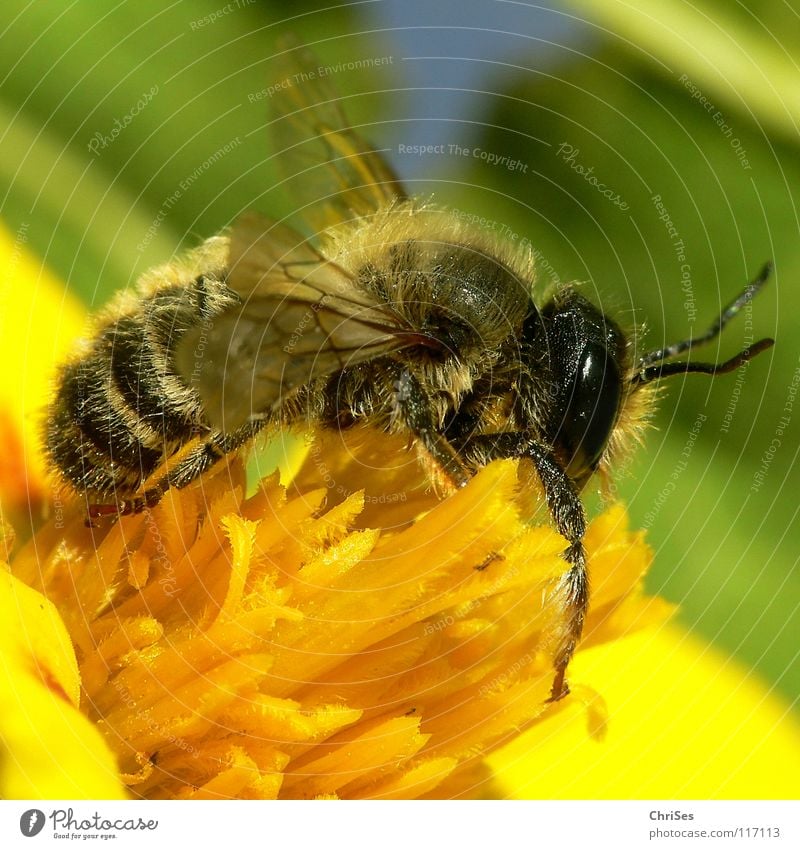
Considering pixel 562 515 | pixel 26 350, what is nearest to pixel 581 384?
pixel 562 515

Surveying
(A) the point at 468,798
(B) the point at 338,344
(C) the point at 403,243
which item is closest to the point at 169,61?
(C) the point at 403,243

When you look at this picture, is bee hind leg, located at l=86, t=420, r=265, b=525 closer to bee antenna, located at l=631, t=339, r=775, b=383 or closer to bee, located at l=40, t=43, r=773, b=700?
bee, located at l=40, t=43, r=773, b=700

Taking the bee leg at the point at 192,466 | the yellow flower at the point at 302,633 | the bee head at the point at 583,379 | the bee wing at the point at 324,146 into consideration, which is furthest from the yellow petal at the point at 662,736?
the bee wing at the point at 324,146

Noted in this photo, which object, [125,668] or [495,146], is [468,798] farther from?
[495,146]

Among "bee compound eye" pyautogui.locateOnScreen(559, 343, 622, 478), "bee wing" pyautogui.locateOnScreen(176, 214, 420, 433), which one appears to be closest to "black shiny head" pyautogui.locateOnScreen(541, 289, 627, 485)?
"bee compound eye" pyautogui.locateOnScreen(559, 343, 622, 478)
